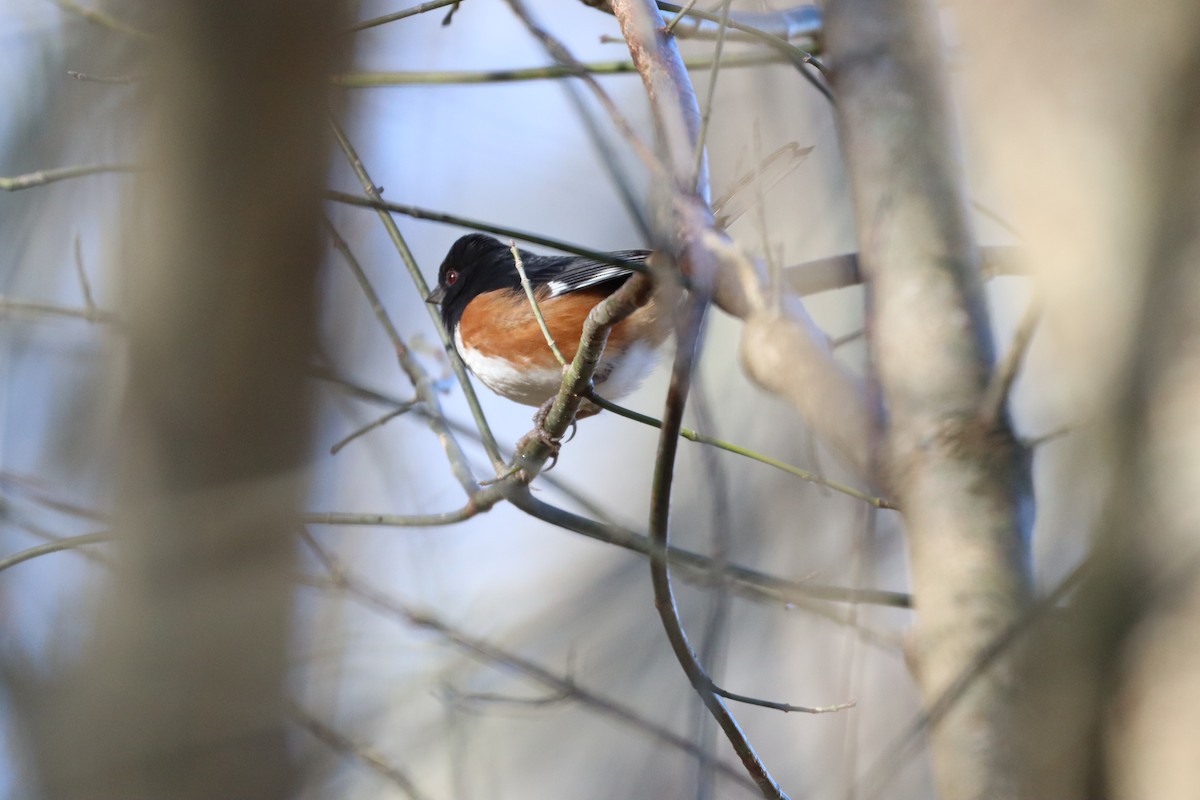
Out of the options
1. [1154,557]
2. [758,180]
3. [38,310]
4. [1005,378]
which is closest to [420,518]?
[38,310]

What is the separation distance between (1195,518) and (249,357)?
76 cm

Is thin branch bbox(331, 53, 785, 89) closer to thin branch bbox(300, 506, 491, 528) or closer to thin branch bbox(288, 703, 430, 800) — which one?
thin branch bbox(300, 506, 491, 528)

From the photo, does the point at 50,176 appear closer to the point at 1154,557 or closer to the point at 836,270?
the point at 836,270

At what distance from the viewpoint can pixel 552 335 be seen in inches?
137

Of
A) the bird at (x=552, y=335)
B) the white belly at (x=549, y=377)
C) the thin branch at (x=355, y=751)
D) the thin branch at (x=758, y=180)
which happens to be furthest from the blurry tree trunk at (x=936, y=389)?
the white belly at (x=549, y=377)

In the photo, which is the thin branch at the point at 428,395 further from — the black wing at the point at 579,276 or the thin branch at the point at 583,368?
the black wing at the point at 579,276

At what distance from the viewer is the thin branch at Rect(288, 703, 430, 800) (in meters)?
1.06

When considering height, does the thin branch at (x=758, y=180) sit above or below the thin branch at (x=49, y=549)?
above

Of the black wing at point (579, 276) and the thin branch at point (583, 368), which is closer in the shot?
the thin branch at point (583, 368)

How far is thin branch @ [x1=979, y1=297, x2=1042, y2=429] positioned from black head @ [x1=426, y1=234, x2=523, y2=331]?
2.79m

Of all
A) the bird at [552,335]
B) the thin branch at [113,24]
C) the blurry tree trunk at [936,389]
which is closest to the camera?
the thin branch at [113,24]

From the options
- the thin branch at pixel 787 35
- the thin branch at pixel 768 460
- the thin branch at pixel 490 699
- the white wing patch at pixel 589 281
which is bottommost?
the thin branch at pixel 490 699

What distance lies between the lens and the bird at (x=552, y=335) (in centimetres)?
333

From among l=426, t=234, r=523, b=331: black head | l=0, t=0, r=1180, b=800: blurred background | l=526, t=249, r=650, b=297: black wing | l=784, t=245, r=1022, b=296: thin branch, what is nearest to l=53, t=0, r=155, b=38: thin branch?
l=0, t=0, r=1180, b=800: blurred background
